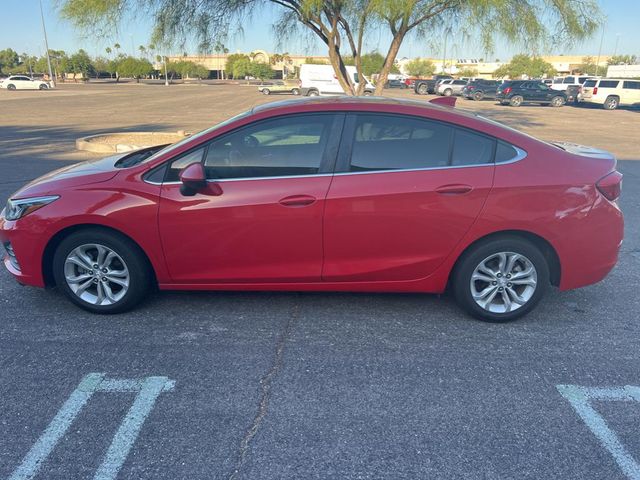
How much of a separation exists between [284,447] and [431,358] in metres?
→ 1.27

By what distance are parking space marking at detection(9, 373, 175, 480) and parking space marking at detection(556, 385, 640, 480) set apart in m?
2.42

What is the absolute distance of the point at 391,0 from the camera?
9359 millimetres

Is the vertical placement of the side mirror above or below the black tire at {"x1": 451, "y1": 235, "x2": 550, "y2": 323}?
above

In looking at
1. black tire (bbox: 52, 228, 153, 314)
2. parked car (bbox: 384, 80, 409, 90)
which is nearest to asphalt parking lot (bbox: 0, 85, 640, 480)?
black tire (bbox: 52, 228, 153, 314)

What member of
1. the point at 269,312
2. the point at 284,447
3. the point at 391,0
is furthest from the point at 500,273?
the point at 391,0

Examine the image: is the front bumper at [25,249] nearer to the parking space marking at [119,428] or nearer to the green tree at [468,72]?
the parking space marking at [119,428]

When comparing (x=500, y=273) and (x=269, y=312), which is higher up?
(x=500, y=273)

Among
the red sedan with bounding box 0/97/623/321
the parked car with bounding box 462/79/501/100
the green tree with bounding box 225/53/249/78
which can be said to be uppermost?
the green tree with bounding box 225/53/249/78

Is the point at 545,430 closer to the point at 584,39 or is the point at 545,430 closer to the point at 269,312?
the point at 269,312

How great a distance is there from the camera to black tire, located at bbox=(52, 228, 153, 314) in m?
3.69

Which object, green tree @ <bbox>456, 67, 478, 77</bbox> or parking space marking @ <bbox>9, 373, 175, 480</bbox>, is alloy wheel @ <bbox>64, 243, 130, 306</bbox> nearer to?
parking space marking @ <bbox>9, 373, 175, 480</bbox>

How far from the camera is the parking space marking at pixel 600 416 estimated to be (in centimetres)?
244

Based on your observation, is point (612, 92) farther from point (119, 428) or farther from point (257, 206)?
point (119, 428)

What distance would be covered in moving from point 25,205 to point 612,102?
37.2 m
